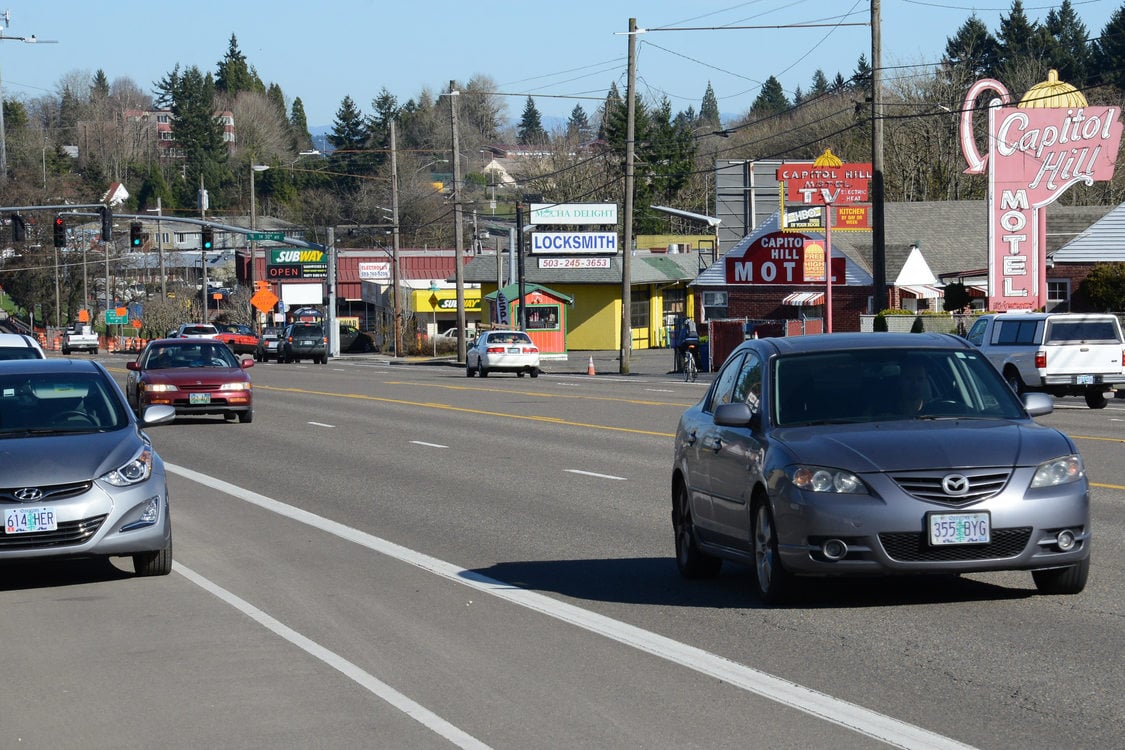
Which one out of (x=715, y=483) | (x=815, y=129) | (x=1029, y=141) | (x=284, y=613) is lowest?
(x=284, y=613)

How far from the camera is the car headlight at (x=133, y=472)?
36.8 ft

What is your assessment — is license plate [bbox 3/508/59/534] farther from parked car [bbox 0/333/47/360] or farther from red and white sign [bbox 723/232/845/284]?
red and white sign [bbox 723/232/845/284]

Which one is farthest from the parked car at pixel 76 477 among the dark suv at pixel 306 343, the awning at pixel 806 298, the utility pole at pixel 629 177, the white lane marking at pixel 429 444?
the dark suv at pixel 306 343

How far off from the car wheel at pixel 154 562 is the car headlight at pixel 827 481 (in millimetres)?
5007

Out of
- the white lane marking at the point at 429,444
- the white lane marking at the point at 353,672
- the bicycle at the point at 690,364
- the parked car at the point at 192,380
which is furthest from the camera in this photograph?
the bicycle at the point at 690,364

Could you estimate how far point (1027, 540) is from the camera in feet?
29.9

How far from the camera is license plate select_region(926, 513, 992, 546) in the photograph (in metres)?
8.95

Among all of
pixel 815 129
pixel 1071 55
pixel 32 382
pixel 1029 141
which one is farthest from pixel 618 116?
pixel 32 382

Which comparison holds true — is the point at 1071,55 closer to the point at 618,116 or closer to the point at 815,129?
the point at 815,129

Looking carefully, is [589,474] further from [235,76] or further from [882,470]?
[235,76]

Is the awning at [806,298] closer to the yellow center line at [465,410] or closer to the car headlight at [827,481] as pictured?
the yellow center line at [465,410]

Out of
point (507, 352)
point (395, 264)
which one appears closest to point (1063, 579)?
point (507, 352)

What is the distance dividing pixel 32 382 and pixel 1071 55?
108m

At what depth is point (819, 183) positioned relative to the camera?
64.7m
